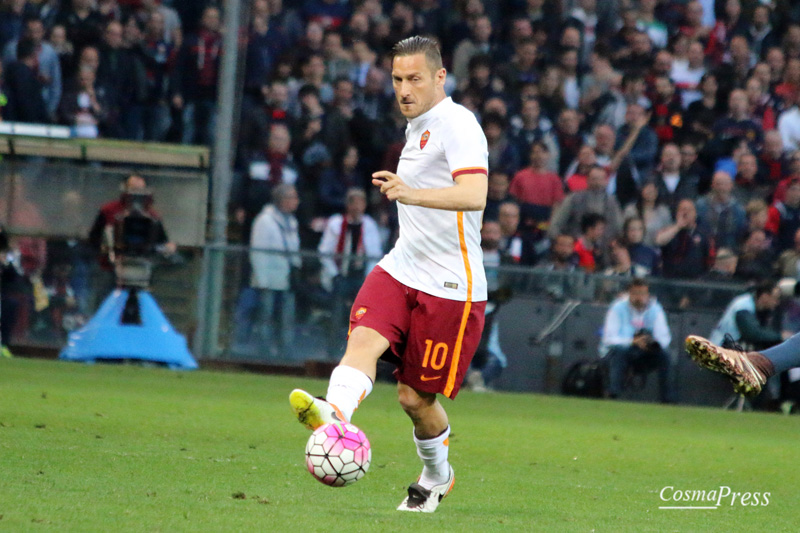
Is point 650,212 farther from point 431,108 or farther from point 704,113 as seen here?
point 431,108

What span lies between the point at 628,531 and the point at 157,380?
24.4ft

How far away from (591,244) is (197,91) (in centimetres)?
537

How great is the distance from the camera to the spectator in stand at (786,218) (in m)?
15.0

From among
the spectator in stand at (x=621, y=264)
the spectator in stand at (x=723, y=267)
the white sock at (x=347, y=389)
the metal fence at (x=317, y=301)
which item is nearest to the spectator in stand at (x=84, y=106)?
the metal fence at (x=317, y=301)

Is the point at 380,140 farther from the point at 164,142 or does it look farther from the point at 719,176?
the point at 719,176

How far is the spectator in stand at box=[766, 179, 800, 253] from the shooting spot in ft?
49.1

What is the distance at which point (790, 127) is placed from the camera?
54.3 feet

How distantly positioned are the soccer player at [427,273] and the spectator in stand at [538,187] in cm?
929

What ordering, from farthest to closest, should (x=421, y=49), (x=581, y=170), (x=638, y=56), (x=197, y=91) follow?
(x=638, y=56)
(x=197, y=91)
(x=581, y=170)
(x=421, y=49)

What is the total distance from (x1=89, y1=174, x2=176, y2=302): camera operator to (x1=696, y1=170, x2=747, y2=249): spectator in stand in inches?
251

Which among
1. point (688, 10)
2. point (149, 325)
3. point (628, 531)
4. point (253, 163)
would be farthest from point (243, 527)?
point (688, 10)

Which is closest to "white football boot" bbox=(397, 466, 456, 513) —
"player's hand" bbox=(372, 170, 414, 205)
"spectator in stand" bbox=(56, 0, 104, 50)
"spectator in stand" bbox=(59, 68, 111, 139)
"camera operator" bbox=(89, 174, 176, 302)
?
"player's hand" bbox=(372, 170, 414, 205)

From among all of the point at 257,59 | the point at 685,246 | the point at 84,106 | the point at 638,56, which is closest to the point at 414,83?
the point at 685,246

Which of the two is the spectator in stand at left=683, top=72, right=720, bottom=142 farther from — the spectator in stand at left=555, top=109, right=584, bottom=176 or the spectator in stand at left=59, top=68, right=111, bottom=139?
the spectator in stand at left=59, top=68, right=111, bottom=139
